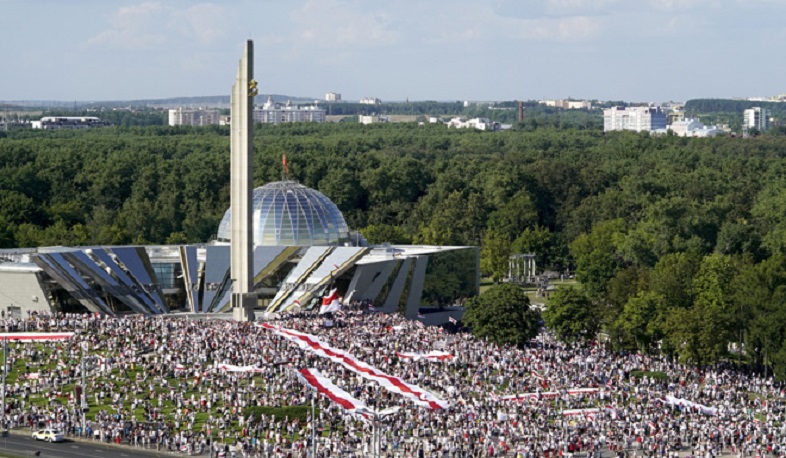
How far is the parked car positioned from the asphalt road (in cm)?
23

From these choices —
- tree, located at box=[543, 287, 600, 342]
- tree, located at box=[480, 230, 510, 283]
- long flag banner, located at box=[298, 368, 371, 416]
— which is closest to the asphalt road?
long flag banner, located at box=[298, 368, 371, 416]

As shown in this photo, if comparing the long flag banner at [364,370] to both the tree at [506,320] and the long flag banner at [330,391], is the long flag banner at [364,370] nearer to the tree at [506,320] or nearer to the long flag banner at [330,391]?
the long flag banner at [330,391]

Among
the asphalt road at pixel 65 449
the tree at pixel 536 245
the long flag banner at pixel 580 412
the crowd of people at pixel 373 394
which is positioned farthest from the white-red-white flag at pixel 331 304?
the tree at pixel 536 245

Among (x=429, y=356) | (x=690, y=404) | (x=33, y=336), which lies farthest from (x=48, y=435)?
Answer: (x=690, y=404)

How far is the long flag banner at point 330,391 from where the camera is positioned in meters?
56.0

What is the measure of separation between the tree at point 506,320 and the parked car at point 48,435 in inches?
1076

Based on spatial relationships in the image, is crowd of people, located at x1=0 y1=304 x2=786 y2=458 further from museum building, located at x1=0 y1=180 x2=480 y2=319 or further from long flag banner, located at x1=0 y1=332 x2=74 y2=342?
museum building, located at x1=0 y1=180 x2=480 y2=319

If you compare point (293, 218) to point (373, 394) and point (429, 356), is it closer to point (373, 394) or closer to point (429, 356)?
point (429, 356)

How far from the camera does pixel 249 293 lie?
7750 centimetres

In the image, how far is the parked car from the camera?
54.4 metres

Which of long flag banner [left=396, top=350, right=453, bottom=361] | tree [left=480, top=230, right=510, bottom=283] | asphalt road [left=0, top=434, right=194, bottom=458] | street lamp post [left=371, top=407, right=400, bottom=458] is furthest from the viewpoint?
tree [left=480, top=230, right=510, bottom=283]

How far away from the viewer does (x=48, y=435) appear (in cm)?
5447

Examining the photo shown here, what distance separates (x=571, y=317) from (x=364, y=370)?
20395 mm

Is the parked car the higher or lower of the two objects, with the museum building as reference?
lower
